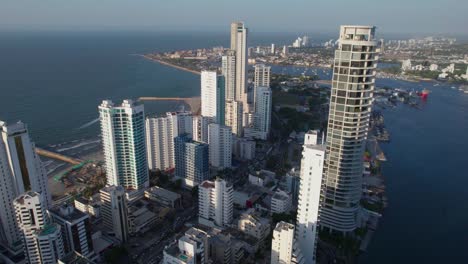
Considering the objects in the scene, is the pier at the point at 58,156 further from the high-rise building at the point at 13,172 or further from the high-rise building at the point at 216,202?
the high-rise building at the point at 216,202

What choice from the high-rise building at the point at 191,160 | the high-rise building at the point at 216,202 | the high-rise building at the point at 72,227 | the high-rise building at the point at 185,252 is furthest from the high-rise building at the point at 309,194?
the high-rise building at the point at 72,227

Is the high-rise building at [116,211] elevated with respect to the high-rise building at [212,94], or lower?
lower

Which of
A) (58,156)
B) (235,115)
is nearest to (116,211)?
(58,156)

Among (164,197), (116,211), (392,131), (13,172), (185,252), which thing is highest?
(13,172)

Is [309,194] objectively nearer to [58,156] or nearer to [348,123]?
[348,123]

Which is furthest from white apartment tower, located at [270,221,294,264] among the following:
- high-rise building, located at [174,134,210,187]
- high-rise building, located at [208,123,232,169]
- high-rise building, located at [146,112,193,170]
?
high-rise building, located at [146,112,193,170]

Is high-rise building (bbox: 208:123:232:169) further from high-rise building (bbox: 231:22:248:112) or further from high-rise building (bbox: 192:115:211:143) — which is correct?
high-rise building (bbox: 231:22:248:112)
